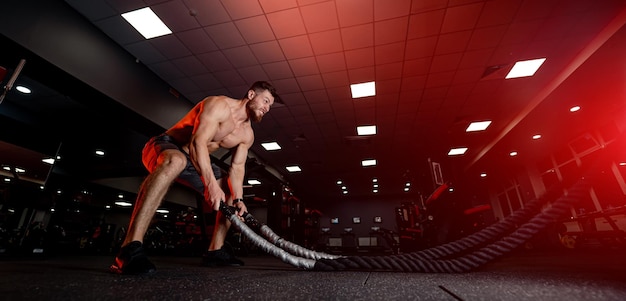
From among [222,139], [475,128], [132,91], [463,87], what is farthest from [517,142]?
[132,91]

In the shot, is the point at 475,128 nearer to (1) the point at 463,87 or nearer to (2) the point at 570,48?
(1) the point at 463,87

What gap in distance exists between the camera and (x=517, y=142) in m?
6.41

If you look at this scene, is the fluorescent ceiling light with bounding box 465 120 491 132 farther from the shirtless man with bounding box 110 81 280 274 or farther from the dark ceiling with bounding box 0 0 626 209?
the shirtless man with bounding box 110 81 280 274

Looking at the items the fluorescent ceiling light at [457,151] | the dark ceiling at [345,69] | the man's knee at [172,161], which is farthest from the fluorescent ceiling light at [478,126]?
the man's knee at [172,161]

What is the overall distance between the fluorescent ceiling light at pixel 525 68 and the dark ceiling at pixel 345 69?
0.36ft

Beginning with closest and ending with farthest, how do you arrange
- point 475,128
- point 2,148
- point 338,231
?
point 2,148
point 475,128
point 338,231

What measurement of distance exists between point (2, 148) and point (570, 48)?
974 centimetres

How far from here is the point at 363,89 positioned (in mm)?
4660

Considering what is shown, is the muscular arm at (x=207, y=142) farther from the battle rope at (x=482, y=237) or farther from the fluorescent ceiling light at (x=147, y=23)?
the fluorescent ceiling light at (x=147, y=23)

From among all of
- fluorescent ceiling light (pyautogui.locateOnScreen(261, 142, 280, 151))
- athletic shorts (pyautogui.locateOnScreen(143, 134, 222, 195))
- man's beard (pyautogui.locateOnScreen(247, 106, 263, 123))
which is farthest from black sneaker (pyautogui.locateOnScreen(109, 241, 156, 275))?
fluorescent ceiling light (pyautogui.locateOnScreen(261, 142, 280, 151))

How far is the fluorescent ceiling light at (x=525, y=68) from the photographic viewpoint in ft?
13.2

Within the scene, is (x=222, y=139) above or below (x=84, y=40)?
below

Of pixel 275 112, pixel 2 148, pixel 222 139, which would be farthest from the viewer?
pixel 275 112

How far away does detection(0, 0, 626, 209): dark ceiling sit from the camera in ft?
10.1
